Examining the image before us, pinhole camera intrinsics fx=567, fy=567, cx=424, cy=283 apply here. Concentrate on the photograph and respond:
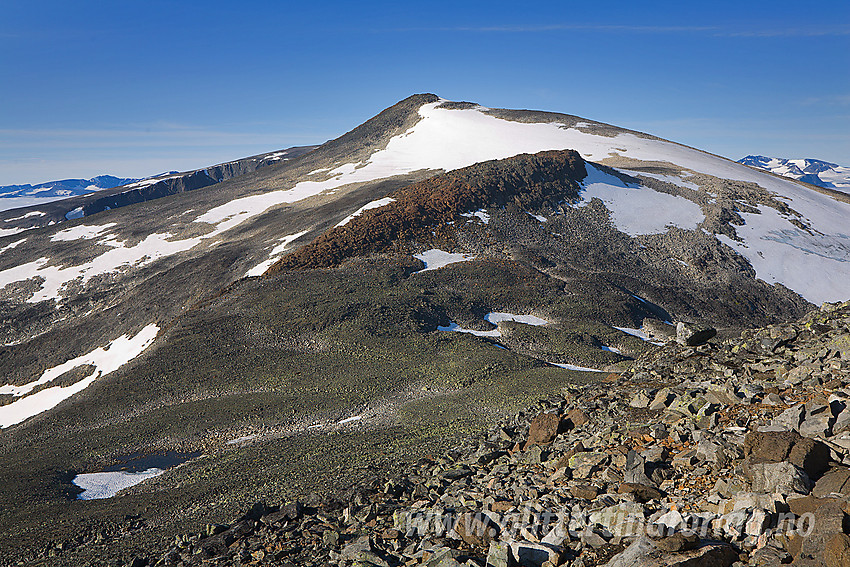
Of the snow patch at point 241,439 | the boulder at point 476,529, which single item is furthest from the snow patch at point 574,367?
the boulder at point 476,529

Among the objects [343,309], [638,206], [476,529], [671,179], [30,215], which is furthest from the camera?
[30,215]

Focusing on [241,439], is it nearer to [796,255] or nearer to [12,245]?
[796,255]

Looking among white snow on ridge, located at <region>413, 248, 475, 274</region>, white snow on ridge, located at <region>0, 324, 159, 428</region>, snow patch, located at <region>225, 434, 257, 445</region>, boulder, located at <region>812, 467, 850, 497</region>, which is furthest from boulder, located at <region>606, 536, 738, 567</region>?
white snow on ridge, located at <region>0, 324, 159, 428</region>

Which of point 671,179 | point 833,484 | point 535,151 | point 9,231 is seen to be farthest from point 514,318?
point 9,231

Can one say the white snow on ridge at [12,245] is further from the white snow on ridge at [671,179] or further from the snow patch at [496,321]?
the white snow on ridge at [671,179]

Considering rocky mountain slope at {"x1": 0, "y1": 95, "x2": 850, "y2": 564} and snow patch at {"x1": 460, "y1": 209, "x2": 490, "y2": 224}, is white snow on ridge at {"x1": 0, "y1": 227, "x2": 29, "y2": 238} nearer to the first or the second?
rocky mountain slope at {"x1": 0, "y1": 95, "x2": 850, "y2": 564}

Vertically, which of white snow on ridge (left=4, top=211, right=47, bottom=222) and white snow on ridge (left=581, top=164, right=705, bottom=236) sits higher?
white snow on ridge (left=4, top=211, right=47, bottom=222)

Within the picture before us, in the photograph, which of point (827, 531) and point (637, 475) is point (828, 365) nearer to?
point (637, 475)
